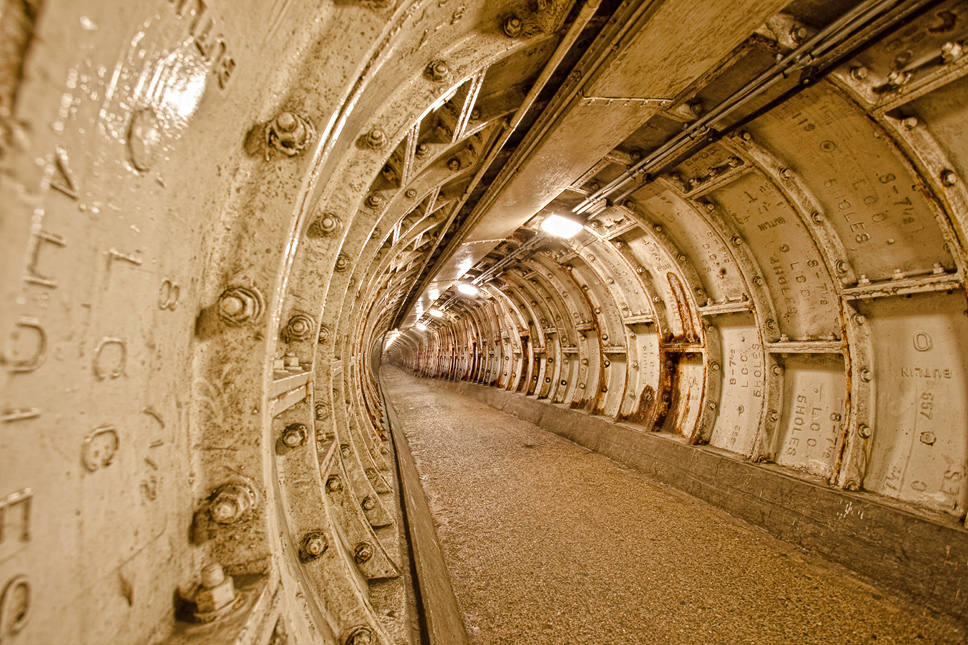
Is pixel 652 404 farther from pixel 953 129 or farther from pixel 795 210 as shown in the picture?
pixel 953 129

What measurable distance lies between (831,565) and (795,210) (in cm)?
348

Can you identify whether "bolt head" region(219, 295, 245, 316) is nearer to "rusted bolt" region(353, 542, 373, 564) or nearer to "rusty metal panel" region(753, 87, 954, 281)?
"rusted bolt" region(353, 542, 373, 564)

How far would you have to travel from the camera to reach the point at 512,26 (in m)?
2.28

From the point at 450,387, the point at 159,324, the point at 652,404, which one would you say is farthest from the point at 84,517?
the point at 450,387

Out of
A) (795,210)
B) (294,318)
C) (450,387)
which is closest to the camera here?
(294,318)

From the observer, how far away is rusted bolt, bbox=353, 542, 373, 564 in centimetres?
270

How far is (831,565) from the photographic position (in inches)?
147

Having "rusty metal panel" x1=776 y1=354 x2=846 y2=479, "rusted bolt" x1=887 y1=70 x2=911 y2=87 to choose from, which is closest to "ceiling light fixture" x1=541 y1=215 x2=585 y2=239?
"rusty metal panel" x1=776 y1=354 x2=846 y2=479

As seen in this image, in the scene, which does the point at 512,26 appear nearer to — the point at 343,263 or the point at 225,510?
the point at 343,263

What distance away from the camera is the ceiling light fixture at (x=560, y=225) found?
607cm

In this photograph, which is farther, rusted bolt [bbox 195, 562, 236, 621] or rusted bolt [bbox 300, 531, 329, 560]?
rusted bolt [bbox 300, 531, 329, 560]

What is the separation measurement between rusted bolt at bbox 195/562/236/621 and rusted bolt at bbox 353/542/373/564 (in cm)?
173

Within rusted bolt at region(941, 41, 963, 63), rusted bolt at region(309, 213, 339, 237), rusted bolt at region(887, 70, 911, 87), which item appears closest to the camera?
rusted bolt at region(309, 213, 339, 237)

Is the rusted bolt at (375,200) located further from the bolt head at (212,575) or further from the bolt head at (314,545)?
the bolt head at (212,575)
